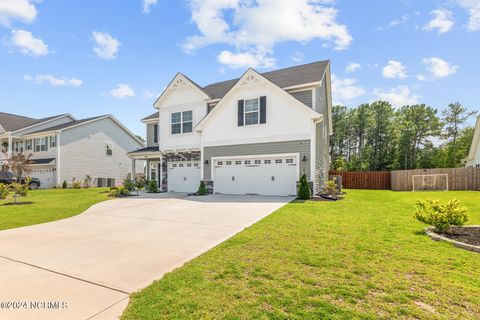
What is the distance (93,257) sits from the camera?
4.38m

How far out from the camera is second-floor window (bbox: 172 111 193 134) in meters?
17.0

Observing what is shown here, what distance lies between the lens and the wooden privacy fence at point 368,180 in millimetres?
22250

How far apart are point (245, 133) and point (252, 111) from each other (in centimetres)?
138

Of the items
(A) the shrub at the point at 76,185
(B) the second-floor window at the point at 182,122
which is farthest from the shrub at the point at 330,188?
(A) the shrub at the point at 76,185

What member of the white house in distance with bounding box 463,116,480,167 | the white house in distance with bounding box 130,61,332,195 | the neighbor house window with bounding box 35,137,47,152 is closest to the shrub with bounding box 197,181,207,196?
the white house in distance with bounding box 130,61,332,195

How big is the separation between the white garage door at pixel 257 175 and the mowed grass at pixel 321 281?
808 cm

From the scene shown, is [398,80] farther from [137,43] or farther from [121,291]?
[121,291]

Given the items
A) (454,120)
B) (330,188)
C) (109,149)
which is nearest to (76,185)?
(109,149)

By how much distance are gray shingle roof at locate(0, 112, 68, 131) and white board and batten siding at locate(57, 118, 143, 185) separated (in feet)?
18.9

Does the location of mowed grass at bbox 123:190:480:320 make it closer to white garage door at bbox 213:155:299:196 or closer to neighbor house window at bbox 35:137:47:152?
white garage door at bbox 213:155:299:196

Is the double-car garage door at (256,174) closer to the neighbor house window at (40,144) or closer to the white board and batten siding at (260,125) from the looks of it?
the white board and batten siding at (260,125)

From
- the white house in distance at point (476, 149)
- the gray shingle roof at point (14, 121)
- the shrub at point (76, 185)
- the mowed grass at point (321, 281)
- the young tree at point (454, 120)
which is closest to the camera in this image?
the mowed grass at point (321, 281)

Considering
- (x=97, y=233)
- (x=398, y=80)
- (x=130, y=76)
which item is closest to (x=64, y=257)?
(x=97, y=233)

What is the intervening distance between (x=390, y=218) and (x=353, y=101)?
40713 mm
